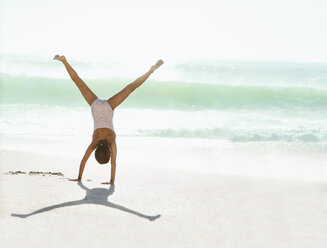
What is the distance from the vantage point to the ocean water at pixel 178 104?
1162 cm

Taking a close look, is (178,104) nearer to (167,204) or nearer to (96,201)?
(167,204)

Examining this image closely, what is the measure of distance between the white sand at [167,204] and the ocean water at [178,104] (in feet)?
11.8

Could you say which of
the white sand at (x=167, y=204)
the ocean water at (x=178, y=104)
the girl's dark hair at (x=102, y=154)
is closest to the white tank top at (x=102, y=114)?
the girl's dark hair at (x=102, y=154)

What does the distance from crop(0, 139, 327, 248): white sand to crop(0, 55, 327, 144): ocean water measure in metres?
3.59

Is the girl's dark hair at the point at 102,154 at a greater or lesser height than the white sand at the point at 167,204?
greater

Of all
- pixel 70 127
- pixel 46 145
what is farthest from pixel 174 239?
pixel 70 127

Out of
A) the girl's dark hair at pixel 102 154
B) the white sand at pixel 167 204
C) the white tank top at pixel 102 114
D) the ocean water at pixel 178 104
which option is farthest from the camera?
the ocean water at pixel 178 104

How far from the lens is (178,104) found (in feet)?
66.6

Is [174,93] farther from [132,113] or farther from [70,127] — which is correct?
[70,127]

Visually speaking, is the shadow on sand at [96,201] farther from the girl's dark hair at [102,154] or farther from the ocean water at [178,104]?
the ocean water at [178,104]

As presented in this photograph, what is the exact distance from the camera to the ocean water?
1162 cm

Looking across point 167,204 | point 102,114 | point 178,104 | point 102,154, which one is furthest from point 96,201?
point 178,104

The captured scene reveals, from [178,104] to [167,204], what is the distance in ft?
50.4

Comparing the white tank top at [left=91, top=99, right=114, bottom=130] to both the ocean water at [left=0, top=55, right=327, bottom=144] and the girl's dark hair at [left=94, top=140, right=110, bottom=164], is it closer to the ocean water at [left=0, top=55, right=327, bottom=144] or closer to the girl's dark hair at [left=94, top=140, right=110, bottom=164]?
the girl's dark hair at [left=94, top=140, right=110, bottom=164]
